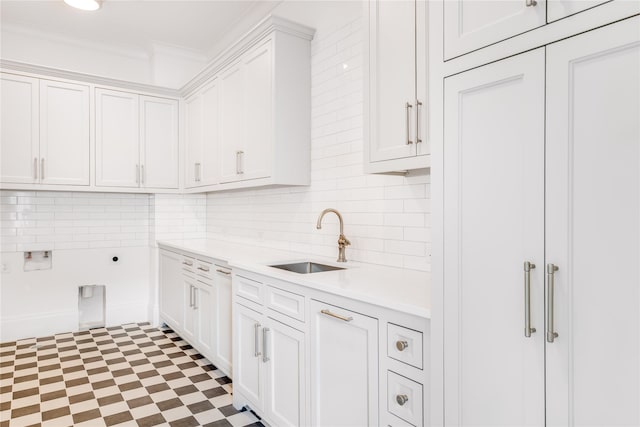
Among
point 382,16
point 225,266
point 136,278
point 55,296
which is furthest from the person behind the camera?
point 136,278

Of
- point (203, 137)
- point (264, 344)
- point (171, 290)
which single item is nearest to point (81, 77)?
point (203, 137)

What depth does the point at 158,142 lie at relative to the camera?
174 inches

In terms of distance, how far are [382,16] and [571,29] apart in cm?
113

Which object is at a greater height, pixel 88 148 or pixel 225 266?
pixel 88 148

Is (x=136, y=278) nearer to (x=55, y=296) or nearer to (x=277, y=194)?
(x=55, y=296)

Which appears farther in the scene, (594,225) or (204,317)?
(204,317)

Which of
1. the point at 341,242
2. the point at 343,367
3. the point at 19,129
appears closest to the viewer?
the point at 343,367

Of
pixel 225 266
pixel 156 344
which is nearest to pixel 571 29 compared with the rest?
pixel 225 266

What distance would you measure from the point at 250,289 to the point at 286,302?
1.38 feet

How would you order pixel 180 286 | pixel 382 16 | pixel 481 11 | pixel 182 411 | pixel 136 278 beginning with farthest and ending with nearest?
pixel 136 278 < pixel 180 286 < pixel 182 411 < pixel 382 16 < pixel 481 11

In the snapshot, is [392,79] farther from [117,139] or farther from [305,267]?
[117,139]

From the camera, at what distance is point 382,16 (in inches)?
76.6

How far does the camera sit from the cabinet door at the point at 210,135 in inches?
147

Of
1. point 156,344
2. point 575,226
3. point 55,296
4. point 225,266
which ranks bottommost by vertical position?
point 156,344
